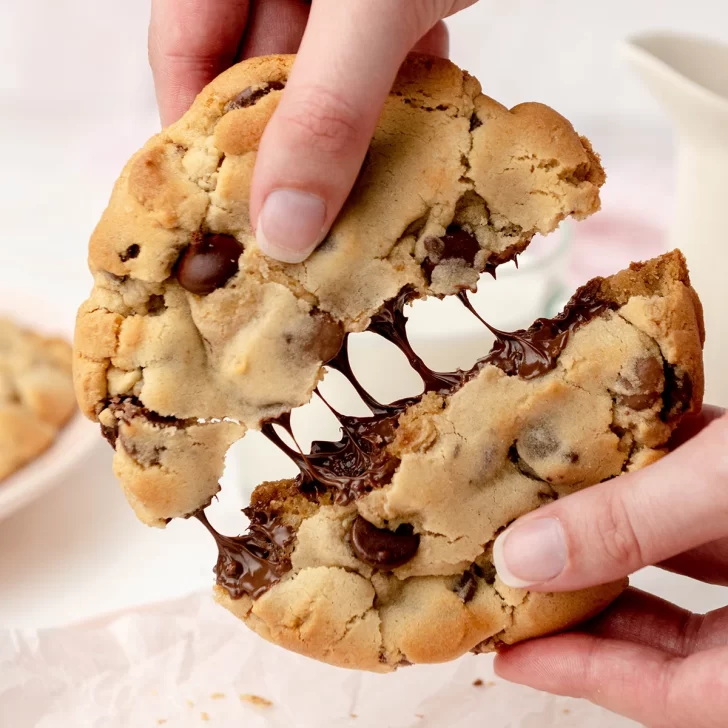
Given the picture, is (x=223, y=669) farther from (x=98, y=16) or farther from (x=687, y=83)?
(x=98, y=16)

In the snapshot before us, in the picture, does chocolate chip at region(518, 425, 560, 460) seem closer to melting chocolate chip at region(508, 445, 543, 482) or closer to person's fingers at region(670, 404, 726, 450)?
melting chocolate chip at region(508, 445, 543, 482)

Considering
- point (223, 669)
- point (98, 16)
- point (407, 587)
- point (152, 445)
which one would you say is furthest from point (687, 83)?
point (98, 16)

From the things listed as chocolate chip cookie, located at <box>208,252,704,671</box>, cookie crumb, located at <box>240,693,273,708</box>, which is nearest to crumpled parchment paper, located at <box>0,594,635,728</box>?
cookie crumb, located at <box>240,693,273,708</box>

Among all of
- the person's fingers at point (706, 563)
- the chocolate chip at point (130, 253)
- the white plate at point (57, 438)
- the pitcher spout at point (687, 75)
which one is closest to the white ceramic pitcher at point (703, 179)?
the pitcher spout at point (687, 75)

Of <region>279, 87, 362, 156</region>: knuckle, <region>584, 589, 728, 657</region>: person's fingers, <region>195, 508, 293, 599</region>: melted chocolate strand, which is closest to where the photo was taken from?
<region>279, 87, 362, 156</region>: knuckle

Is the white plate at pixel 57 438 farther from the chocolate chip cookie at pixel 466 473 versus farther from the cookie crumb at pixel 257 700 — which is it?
the chocolate chip cookie at pixel 466 473

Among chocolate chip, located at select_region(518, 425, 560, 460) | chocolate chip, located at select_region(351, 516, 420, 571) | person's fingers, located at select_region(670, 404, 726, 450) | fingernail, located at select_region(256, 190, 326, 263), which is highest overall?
fingernail, located at select_region(256, 190, 326, 263)

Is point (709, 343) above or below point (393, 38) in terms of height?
below
